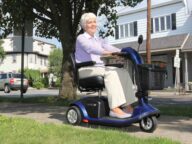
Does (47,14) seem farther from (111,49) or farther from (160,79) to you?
(160,79)

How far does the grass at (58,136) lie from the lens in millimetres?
5891

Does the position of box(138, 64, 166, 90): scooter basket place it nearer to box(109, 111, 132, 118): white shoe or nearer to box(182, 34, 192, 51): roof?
box(109, 111, 132, 118): white shoe

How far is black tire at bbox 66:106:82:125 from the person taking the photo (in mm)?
7664

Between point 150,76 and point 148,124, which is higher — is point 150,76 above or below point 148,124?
above

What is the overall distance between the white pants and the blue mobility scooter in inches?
7.1

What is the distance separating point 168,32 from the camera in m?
36.6

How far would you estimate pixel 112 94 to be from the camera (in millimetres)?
7215

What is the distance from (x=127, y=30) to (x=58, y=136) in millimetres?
34426

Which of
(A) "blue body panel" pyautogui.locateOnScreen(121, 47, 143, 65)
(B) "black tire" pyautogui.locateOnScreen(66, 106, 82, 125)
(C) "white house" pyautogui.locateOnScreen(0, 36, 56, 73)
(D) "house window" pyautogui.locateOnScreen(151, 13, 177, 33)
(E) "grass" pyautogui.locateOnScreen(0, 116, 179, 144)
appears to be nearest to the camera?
(E) "grass" pyautogui.locateOnScreen(0, 116, 179, 144)

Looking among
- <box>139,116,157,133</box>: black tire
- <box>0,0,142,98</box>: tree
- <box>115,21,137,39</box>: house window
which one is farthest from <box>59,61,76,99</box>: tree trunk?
<box>115,21,137,39</box>: house window

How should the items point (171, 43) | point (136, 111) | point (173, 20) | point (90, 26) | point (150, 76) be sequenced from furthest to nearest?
point (173, 20)
point (171, 43)
point (90, 26)
point (136, 111)
point (150, 76)

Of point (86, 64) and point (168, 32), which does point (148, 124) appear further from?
point (168, 32)

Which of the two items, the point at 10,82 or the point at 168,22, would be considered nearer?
the point at 168,22

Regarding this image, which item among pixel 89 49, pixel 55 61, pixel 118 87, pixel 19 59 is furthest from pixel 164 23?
pixel 19 59
